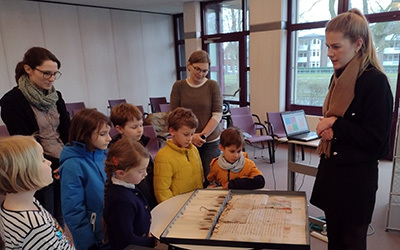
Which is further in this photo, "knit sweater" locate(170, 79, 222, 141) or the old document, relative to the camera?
"knit sweater" locate(170, 79, 222, 141)

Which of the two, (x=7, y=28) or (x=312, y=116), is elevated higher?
(x=7, y=28)

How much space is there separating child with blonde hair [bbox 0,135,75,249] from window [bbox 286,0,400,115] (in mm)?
4692

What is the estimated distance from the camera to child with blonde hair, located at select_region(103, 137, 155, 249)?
1197mm

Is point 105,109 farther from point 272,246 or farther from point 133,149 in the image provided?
point 272,246

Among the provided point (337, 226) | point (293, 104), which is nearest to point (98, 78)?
point (293, 104)

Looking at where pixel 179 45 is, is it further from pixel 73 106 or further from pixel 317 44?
pixel 317 44

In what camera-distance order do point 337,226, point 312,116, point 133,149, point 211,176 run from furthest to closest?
point 312,116
point 211,176
point 337,226
point 133,149

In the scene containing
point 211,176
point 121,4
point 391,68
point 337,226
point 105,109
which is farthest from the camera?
point 105,109

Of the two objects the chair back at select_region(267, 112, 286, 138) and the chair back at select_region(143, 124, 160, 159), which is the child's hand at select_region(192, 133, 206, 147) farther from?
the chair back at select_region(267, 112, 286, 138)

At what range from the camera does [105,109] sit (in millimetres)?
6648

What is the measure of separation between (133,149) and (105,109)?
570 centimetres

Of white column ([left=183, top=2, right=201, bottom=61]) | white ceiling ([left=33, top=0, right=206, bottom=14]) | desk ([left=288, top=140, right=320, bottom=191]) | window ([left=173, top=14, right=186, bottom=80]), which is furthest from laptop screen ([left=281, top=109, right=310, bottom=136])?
window ([left=173, top=14, right=186, bottom=80])

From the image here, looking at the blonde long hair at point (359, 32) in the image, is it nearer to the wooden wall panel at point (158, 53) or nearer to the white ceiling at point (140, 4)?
the white ceiling at point (140, 4)

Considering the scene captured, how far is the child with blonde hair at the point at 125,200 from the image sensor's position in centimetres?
120
